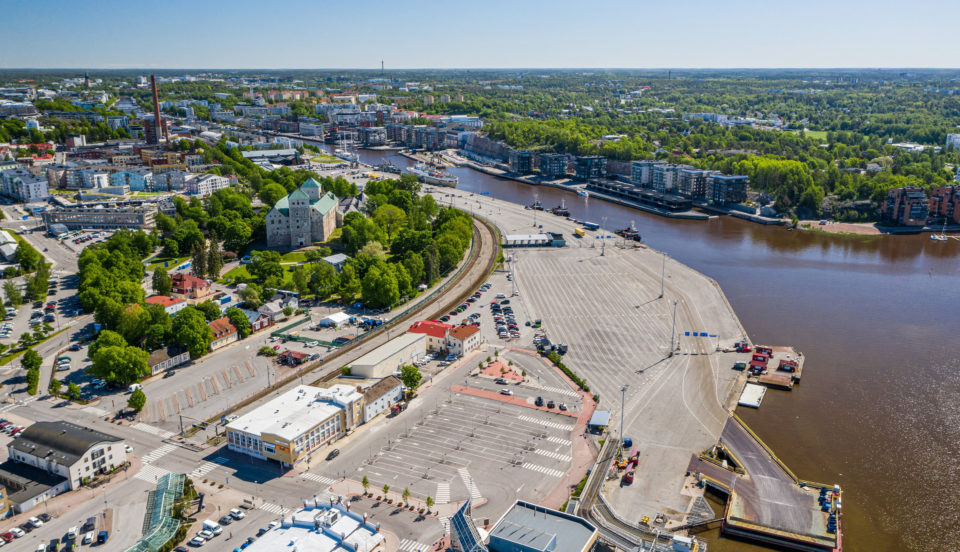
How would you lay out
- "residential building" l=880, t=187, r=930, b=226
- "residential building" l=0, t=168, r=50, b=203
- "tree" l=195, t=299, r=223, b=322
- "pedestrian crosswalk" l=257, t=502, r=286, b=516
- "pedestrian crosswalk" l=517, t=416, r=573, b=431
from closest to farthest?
"pedestrian crosswalk" l=257, t=502, r=286, b=516
"pedestrian crosswalk" l=517, t=416, r=573, b=431
"tree" l=195, t=299, r=223, b=322
"residential building" l=880, t=187, r=930, b=226
"residential building" l=0, t=168, r=50, b=203

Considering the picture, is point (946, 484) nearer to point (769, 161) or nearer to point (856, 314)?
point (856, 314)

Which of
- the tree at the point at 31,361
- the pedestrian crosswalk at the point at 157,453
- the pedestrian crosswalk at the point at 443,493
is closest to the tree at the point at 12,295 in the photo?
the tree at the point at 31,361

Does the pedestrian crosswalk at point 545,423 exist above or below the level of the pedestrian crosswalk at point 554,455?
above

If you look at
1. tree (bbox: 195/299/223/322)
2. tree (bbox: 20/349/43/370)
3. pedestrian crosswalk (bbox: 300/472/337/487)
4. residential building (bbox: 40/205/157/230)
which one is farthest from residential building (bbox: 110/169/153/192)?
pedestrian crosswalk (bbox: 300/472/337/487)

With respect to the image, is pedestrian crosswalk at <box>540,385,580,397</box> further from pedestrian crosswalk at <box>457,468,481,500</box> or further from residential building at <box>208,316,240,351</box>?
residential building at <box>208,316,240,351</box>

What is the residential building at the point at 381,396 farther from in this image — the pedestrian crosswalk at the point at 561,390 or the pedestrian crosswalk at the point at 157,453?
the pedestrian crosswalk at the point at 157,453

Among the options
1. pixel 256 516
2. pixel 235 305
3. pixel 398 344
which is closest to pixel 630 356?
pixel 398 344

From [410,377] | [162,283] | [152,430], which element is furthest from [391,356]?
[162,283]

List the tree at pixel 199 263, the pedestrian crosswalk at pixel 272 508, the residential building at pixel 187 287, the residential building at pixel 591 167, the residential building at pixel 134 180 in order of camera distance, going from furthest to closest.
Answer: the residential building at pixel 591 167 < the residential building at pixel 134 180 < the tree at pixel 199 263 < the residential building at pixel 187 287 < the pedestrian crosswalk at pixel 272 508
